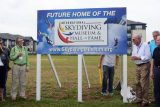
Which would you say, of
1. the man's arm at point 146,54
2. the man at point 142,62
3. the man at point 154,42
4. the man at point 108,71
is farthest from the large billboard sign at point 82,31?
the man at point 108,71

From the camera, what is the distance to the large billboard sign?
43.1 feet

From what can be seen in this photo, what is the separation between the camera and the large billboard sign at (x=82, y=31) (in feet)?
43.1

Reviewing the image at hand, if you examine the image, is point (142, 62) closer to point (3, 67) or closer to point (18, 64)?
point (18, 64)

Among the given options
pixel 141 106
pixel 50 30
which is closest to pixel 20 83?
pixel 50 30

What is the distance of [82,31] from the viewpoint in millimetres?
13469

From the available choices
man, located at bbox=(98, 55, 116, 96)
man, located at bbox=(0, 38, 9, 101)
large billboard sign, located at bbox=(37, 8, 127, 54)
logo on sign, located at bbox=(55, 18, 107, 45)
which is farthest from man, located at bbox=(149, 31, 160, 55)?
man, located at bbox=(0, 38, 9, 101)

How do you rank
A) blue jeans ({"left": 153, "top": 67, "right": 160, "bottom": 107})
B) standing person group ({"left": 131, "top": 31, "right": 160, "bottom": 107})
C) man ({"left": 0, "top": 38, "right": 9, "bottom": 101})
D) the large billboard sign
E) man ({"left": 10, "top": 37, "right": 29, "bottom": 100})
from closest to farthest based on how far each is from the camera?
blue jeans ({"left": 153, "top": 67, "right": 160, "bottom": 107}), standing person group ({"left": 131, "top": 31, "right": 160, "bottom": 107}), the large billboard sign, man ({"left": 0, "top": 38, "right": 9, "bottom": 101}), man ({"left": 10, "top": 37, "right": 29, "bottom": 100})

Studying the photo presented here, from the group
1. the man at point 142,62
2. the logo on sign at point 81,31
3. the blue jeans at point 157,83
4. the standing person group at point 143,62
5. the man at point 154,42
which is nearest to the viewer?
the blue jeans at point 157,83

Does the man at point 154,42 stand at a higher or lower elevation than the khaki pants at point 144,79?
higher

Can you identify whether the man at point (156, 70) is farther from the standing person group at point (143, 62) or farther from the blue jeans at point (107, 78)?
the blue jeans at point (107, 78)

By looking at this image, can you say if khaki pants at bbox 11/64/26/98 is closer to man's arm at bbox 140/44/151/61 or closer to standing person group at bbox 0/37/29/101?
standing person group at bbox 0/37/29/101

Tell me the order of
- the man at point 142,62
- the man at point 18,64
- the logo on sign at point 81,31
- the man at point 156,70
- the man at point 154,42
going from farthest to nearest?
the man at point 18,64
the logo on sign at point 81,31
the man at point 142,62
the man at point 154,42
the man at point 156,70

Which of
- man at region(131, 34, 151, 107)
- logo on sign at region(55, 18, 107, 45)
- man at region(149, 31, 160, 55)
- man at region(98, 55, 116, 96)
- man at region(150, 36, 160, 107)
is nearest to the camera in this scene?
man at region(150, 36, 160, 107)

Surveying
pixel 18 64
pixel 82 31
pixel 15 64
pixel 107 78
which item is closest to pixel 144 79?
pixel 82 31
